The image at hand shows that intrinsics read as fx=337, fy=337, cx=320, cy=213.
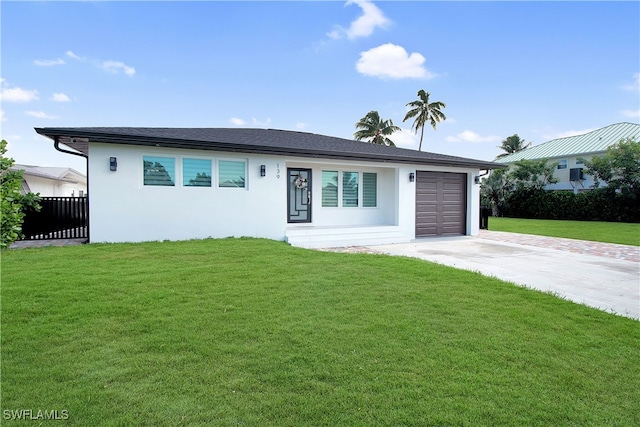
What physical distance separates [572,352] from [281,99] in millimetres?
17763

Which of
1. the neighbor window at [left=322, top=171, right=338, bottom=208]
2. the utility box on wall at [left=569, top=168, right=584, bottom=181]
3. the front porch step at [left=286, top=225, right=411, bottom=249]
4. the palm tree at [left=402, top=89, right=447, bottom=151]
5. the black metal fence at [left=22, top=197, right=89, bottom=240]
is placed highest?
the palm tree at [left=402, top=89, right=447, bottom=151]

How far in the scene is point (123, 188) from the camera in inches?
327

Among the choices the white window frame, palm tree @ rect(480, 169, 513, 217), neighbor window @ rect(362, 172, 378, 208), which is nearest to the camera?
the white window frame

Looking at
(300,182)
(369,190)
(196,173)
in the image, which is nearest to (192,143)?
(196,173)

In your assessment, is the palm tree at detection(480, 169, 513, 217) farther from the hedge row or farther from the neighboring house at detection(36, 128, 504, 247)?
the neighboring house at detection(36, 128, 504, 247)

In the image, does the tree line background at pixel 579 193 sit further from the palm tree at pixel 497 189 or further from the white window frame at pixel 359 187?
the white window frame at pixel 359 187

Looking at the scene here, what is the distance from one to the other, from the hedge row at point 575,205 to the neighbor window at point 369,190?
688 inches

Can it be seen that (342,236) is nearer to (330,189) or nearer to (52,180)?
(330,189)

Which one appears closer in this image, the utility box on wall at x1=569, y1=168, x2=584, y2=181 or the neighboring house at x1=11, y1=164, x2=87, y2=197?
the neighboring house at x1=11, y1=164, x2=87, y2=197

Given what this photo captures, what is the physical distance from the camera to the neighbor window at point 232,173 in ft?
30.8

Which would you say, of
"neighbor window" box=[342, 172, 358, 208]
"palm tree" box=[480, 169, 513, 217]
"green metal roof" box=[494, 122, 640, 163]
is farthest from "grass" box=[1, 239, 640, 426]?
"green metal roof" box=[494, 122, 640, 163]

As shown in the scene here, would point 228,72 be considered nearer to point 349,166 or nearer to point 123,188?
point 349,166

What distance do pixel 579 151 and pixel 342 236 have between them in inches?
991

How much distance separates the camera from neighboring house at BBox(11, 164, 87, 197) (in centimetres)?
1692
